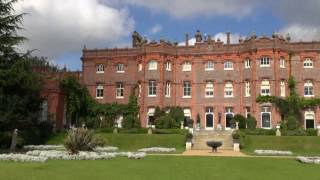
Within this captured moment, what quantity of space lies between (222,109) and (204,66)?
5245mm

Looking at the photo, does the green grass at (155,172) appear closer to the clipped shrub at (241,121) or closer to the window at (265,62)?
the clipped shrub at (241,121)

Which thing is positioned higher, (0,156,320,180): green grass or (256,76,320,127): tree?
(256,76,320,127): tree

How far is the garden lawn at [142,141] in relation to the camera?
3970 cm

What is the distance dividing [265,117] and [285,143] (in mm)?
11715

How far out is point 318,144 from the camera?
37.8m

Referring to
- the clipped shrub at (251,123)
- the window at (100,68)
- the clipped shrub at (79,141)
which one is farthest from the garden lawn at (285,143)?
the window at (100,68)

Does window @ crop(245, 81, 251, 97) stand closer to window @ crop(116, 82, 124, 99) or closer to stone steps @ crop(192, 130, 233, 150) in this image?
stone steps @ crop(192, 130, 233, 150)

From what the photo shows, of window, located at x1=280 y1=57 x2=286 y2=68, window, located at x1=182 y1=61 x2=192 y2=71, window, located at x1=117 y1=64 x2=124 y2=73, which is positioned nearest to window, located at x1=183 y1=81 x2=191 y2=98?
window, located at x1=182 y1=61 x2=192 y2=71

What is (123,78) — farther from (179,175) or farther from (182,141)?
(179,175)

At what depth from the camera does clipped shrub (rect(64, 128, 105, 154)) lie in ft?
85.7

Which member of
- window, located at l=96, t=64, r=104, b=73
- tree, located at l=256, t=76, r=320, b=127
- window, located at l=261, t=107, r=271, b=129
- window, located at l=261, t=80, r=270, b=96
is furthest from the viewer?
window, located at l=96, t=64, r=104, b=73

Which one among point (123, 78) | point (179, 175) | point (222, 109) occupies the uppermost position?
point (123, 78)

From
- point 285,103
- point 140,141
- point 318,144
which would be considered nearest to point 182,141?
point 140,141

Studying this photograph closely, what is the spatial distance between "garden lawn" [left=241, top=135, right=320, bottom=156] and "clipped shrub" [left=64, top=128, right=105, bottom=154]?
14000 millimetres
